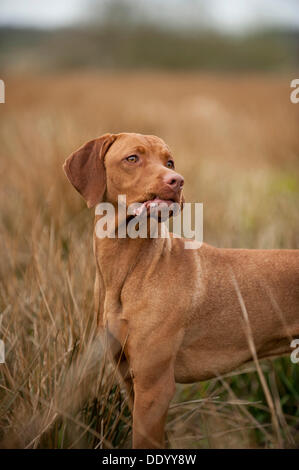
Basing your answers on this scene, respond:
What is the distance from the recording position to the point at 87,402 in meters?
2.61

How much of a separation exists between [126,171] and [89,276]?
1202 mm

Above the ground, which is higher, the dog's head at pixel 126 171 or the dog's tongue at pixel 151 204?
the dog's head at pixel 126 171

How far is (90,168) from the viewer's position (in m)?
2.60

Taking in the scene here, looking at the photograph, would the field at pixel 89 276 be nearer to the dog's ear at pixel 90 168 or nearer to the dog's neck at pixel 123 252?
the dog's neck at pixel 123 252

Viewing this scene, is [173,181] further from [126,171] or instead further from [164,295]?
[164,295]

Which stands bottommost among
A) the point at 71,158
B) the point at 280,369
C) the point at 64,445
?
the point at 280,369

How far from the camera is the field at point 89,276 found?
101 inches

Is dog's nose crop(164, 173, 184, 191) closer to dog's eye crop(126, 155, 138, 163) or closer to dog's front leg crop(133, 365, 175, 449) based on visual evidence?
dog's eye crop(126, 155, 138, 163)

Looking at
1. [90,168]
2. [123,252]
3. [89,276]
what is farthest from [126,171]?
[89,276]

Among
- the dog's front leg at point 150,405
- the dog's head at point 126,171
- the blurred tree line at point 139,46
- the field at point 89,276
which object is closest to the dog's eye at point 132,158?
the dog's head at point 126,171

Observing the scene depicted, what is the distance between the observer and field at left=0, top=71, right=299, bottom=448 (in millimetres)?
2566
